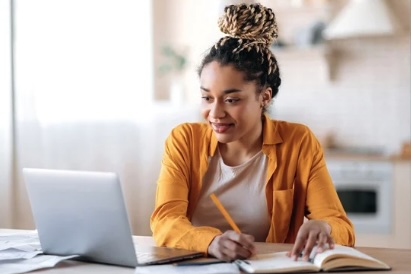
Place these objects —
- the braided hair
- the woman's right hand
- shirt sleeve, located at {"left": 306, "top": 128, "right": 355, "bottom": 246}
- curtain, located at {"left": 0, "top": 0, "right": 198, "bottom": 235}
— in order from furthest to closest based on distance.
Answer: curtain, located at {"left": 0, "top": 0, "right": 198, "bottom": 235}, the braided hair, shirt sleeve, located at {"left": 306, "top": 128, "right": 355, "bottom": 246}, the woman's right hand

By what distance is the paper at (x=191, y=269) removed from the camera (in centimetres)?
166

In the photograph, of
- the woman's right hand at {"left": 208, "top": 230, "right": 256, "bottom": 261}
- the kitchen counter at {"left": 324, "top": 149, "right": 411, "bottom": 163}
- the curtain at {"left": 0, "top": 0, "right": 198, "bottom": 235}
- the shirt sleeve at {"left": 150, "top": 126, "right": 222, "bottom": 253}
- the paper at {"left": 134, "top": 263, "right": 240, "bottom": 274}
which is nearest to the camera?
the paper at {"left": 134, "top": 263, "right": 240, "bottom": 274}

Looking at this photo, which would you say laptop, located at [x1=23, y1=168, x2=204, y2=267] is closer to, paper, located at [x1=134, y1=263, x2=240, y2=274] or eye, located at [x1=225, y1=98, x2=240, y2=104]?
paper, located at [x1=134, y1=263, x2=240, y2=274]

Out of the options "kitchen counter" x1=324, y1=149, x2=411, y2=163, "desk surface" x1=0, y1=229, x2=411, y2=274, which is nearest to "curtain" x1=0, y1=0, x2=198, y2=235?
"kitchen counter" x1=324, y1=149, x2=411, y2=163

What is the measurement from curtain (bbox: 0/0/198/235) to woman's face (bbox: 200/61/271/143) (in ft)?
6.73

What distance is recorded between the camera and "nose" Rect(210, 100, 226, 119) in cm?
212

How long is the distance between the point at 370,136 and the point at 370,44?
0.65 meters

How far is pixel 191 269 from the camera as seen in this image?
1.69 metres

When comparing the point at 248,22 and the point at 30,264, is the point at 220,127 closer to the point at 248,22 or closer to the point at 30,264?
the point at 248,22

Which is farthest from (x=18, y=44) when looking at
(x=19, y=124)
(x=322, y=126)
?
(x=322, y=126)

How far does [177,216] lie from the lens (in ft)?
6.88

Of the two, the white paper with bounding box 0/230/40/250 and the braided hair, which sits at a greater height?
the braided hair

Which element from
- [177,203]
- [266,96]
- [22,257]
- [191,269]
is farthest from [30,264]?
[266,96]

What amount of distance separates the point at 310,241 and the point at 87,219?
1.68ft
